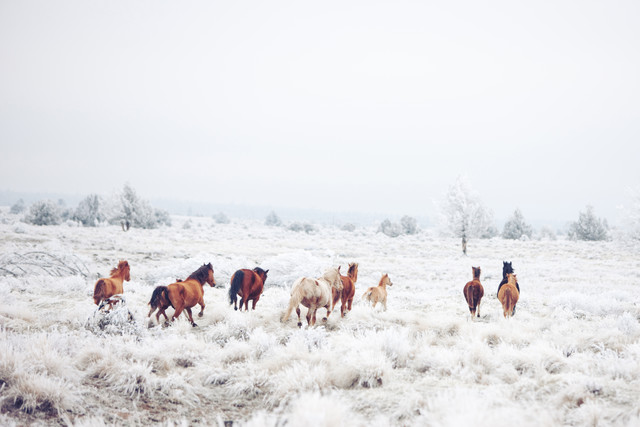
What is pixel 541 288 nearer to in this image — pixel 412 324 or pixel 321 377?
pixel 412 324

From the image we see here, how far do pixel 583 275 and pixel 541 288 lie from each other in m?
6.11

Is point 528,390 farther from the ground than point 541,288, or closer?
farther from the ground

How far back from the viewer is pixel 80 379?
13.7 ft

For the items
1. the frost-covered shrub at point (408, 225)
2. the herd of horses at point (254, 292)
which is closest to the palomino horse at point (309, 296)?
the herd of horses at point (254, 292)

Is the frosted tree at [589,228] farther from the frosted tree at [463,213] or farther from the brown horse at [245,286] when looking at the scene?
the brown horse at [245,286]

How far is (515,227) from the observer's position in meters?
55.5

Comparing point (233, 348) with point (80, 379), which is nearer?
point (80, 379)

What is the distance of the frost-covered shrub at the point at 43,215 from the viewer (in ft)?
151

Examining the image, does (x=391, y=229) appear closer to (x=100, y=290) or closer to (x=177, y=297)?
(x=100, y=290)

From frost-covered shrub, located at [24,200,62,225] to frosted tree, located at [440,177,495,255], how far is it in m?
49.7

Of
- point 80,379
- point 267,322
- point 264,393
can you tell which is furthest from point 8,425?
point 267,322

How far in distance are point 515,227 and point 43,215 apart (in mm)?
68926

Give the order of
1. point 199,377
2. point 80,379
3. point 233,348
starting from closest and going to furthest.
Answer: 1. point 80,379
2. point 199,377
3. point 233,348

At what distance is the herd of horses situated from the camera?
6.44 m
